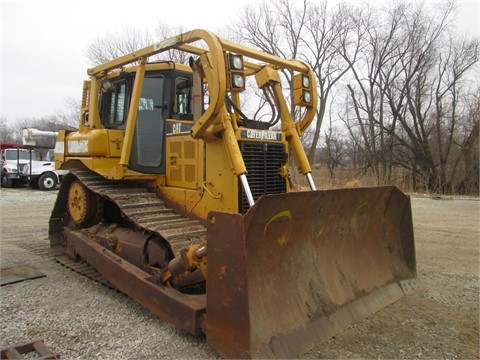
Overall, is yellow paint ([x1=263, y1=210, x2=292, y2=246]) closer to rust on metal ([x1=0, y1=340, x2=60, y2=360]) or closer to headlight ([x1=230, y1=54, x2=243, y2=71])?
headlight ([x1=230, y1=54, x2=243, y2=71])

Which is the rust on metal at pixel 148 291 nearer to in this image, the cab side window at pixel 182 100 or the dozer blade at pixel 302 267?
the dozer blade at pixel 302 267

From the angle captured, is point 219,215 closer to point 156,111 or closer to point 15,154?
point 156,111

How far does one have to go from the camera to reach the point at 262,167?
4.39 meters

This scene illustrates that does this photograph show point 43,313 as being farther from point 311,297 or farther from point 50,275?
point 311,297

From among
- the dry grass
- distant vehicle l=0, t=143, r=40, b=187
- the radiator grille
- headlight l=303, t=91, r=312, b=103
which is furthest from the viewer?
the dry grass

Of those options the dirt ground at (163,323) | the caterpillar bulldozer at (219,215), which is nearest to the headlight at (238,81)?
the caterpillar bulldozer at (219,215)

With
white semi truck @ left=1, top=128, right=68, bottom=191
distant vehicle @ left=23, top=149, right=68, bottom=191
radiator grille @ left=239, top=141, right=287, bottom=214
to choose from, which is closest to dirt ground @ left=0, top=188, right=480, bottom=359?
radiator grille @ left=239, top=141, right=287, bottom=214

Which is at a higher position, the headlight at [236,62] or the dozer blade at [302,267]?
the headlight at [236,62]

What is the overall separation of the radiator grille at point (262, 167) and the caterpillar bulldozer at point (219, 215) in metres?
0.02

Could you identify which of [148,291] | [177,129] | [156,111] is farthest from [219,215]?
[156,111]

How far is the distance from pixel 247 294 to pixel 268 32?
2392 cm

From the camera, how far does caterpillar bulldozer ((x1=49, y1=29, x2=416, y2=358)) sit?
302 cm

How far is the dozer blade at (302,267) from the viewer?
287 cm

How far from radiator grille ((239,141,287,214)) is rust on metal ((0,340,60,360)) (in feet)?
6.60
